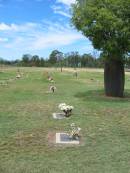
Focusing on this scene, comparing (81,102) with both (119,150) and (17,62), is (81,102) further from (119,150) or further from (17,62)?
(17,62)

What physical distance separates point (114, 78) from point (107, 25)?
306 cm

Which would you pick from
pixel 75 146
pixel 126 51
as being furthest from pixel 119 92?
pixel 75 146

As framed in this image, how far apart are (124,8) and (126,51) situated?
1.77m

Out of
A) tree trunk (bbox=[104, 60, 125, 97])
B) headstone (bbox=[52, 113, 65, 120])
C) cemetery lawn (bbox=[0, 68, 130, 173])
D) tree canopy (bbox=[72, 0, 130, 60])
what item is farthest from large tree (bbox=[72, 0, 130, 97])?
headstone (bbox=[52, 113, 65, 120])

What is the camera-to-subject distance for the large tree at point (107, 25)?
59.2 ft

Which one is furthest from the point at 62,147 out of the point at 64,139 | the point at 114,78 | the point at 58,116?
the point at 114,78

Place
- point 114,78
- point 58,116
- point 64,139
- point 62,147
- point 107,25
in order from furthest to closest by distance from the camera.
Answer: point 114,78 → point 107,25 → point 58,116 → point 64,139 → point 62,147

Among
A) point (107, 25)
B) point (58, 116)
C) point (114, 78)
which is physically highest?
point (107, 25)

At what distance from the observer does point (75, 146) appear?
9219 mm

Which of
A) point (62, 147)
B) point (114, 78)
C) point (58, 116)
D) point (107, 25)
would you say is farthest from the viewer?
point (114, 78)

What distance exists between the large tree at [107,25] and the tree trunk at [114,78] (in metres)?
0.16

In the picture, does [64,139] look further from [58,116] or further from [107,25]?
[107,25]

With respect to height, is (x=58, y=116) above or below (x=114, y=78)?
below

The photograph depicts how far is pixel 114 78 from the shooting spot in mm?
20281
